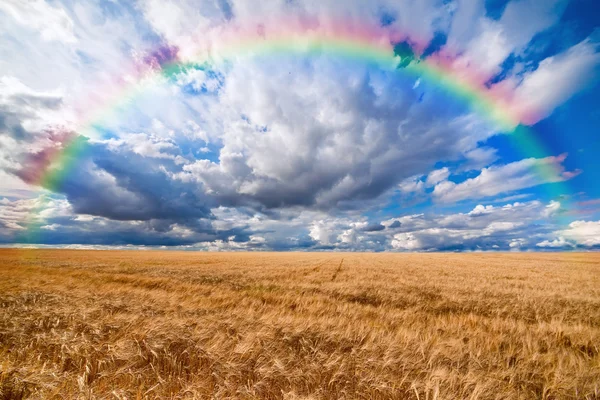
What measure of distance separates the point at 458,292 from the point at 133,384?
15012 mm

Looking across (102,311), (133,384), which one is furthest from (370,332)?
(102,311)

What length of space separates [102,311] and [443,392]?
24.6 feet

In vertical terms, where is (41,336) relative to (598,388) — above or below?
above

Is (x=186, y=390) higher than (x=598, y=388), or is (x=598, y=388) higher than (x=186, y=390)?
(x=186, y=390)

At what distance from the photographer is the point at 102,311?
263 inches

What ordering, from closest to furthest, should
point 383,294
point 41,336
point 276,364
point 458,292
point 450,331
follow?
point 276,364 → point 41,336 → point 450,331 → point 383,294 → point 458,292

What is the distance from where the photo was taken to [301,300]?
10836mm

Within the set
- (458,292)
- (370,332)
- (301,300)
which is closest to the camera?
(370,332)

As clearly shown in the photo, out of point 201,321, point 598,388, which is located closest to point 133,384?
point 201,321

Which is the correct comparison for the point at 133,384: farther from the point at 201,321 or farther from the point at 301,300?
the point at 301,300

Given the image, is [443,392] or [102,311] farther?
[102,311]

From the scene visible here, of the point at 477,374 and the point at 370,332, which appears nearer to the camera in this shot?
the point at 477,374

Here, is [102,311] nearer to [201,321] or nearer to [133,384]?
[201,321]

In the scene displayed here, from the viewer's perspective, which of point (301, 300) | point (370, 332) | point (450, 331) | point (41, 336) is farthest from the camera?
point (301, 300)
